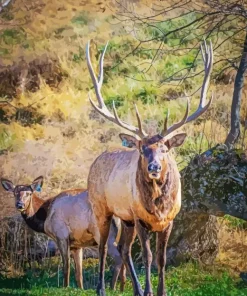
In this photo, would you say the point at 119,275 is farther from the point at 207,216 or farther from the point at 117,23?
the point at 117,23

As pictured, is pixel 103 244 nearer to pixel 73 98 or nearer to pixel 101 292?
pixel 101 292

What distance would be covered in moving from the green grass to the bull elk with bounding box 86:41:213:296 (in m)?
0.94

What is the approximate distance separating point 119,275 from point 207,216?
210cm

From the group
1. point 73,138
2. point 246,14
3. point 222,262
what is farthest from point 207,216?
point 73,138

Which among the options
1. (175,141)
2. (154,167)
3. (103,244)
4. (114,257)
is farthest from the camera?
(114,257)

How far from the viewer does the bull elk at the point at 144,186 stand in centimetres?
1011

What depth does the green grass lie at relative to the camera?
A: 38.8ft

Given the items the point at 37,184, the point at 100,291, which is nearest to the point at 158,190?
the point at 100,291

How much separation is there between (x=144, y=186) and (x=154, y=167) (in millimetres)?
531

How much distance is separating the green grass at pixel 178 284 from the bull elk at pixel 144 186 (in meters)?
0.94

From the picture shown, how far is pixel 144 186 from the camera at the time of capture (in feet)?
33.7

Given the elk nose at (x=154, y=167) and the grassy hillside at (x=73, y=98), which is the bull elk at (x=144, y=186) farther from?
the grassy hillside at (x=73, y=98)

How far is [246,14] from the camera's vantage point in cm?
1364

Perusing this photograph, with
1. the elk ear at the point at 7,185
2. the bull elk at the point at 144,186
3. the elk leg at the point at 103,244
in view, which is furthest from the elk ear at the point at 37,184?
the bull elk at the point at 144,186
